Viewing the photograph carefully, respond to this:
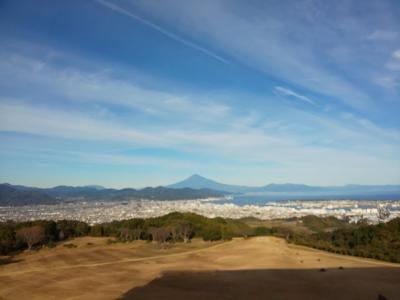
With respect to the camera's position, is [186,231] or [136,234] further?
[186,231]

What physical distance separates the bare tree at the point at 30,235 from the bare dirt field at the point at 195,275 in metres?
4.73

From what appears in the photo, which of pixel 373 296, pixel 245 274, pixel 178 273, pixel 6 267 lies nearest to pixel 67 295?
pixel 178 273

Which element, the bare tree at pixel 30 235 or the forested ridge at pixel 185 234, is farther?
the bare tree at pixel 30 235

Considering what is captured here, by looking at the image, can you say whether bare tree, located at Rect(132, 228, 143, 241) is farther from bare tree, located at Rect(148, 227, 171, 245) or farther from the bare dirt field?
the bare dirt field

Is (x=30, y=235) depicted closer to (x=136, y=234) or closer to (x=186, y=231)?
(x=136, y=234)

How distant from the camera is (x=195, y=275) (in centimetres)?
3162

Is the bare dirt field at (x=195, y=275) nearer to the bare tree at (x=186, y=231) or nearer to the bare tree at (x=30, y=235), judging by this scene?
the bare tree at (x=30, y=235)

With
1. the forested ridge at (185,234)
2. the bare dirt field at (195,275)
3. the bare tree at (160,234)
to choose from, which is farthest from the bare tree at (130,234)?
the bare dirt field at (195,275)

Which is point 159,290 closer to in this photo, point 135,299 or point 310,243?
point 135,299

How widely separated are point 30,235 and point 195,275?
30651mm

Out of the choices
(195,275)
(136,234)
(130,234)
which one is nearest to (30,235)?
(130,234)

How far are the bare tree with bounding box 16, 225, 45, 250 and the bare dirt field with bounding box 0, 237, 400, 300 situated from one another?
186 inches

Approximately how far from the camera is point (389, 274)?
1277 inches

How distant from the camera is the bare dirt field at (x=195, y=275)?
25031mm
